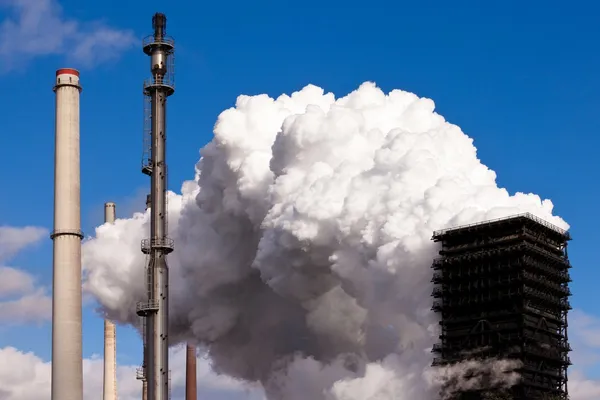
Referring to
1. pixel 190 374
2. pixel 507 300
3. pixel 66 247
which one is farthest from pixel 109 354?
pixel 507 300

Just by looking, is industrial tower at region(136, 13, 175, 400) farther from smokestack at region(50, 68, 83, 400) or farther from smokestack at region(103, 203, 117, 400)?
smokestack at region(103, 203, 117, 400)

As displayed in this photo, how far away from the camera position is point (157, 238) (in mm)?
135875

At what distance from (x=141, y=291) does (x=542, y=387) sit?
60.6 meters

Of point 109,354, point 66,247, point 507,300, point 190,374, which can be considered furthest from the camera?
point 109,354

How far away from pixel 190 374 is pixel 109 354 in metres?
27.5

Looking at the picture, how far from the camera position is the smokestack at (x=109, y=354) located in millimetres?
195375

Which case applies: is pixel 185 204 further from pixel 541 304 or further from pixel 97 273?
pixel 541 304

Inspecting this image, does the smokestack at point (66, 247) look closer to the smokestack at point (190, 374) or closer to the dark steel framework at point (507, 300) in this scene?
the smokestack at point (190, 374)

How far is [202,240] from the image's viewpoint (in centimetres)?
15988

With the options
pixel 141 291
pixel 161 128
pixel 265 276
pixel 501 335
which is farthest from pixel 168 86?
pixel 501 335

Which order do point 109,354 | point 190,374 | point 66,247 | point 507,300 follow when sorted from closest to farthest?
1. point 507,300
2. point 66,247
3. point 190,374
4. point 109,354

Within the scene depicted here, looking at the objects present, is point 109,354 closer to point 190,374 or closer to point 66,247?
point 190,374

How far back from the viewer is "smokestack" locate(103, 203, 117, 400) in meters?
195

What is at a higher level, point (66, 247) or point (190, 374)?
point (66, 247)
